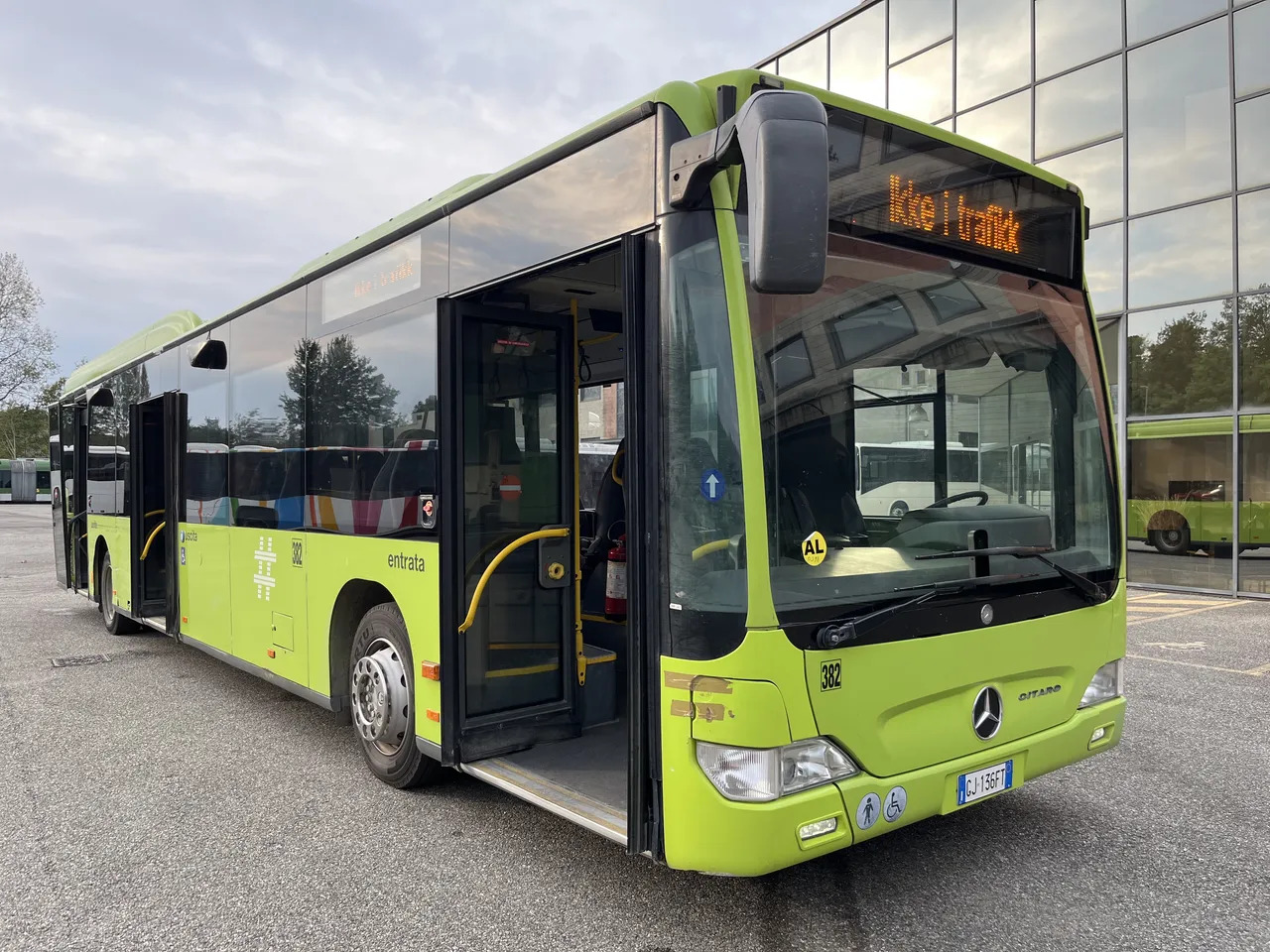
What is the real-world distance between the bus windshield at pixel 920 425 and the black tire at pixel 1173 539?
11453 mm

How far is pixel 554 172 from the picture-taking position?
11.8 ft

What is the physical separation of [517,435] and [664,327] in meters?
1.66

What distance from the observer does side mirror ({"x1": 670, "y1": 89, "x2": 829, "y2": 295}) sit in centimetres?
247

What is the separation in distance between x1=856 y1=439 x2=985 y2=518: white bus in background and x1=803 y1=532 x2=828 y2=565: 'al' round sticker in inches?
9.4

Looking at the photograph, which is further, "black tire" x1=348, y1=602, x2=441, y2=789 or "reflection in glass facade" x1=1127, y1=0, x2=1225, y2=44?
"reflection in glass facade" x1=1127, y1=0, x2=1225, y2=44

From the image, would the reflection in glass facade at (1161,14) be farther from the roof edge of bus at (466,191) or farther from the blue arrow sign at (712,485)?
the blue arrow sign at (712,485)

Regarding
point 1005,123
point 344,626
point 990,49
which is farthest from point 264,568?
point 990,49

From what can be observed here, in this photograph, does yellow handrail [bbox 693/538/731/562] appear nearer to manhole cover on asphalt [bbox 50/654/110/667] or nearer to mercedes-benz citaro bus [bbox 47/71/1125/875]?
mercedes-benz citaro bus [bbox 47/71/1125/875]

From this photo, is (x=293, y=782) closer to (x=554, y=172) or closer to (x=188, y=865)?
(x=188, y=865)

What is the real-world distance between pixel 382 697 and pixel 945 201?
3414mm

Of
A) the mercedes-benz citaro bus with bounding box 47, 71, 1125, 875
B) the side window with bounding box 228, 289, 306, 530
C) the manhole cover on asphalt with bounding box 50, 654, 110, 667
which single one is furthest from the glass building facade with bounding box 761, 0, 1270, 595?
the manhole cover on asphalt with bounding box 50, 654, 110, 667

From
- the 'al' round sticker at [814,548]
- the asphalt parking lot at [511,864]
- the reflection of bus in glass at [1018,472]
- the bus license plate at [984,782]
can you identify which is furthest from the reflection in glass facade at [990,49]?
the 'al' round sticker at [814,548]

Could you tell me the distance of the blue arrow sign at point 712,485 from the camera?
2.86m

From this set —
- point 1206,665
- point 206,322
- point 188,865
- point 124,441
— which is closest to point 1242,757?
point 1206,665
